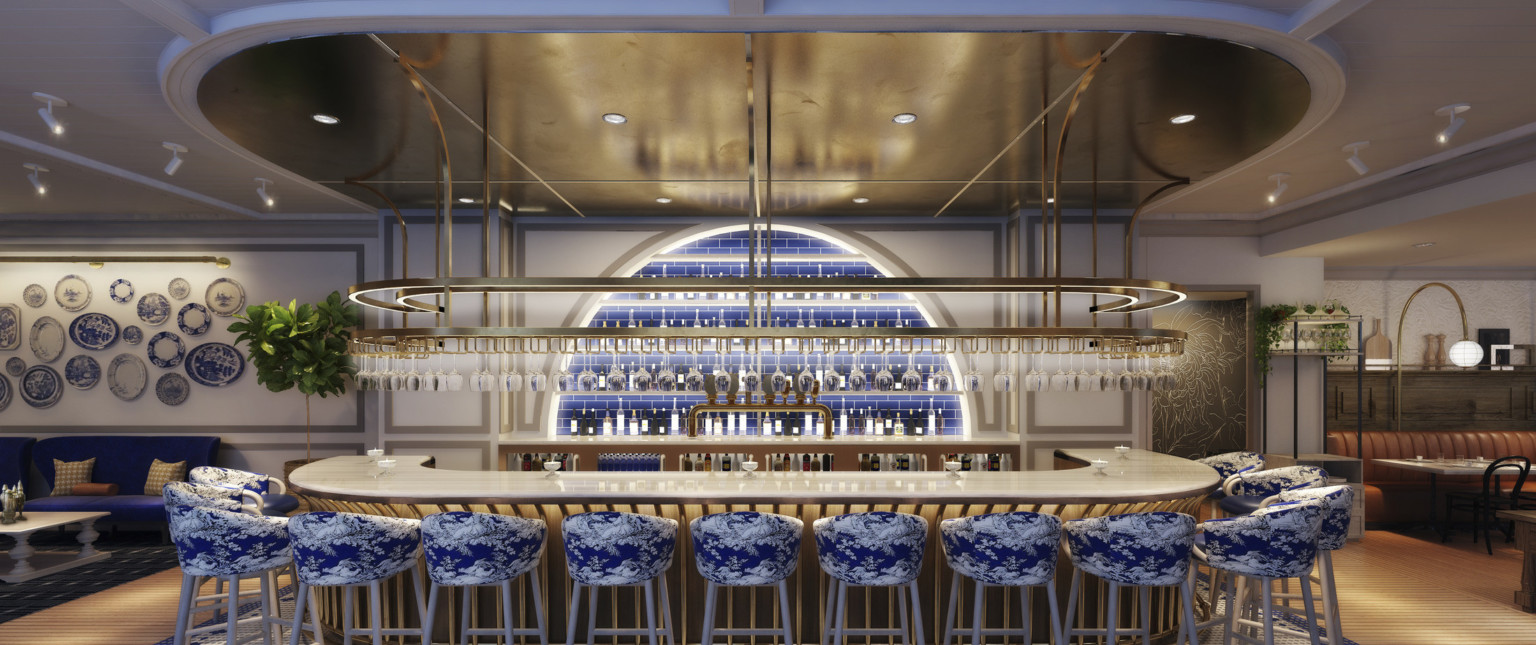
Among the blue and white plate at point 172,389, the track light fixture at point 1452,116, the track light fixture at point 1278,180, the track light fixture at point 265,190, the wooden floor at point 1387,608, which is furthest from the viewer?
the blue and white plate at point 172,389

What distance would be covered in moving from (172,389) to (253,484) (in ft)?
12.3

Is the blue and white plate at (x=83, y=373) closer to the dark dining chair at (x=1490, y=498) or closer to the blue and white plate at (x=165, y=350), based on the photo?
the blue and white plate at (x=165, y=350)

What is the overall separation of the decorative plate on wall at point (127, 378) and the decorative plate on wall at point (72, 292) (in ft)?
2.31

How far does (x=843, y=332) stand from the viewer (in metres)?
4.20

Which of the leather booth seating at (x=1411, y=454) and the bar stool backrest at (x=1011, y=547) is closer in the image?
the bar stool backrest at (x=1011, y=547)

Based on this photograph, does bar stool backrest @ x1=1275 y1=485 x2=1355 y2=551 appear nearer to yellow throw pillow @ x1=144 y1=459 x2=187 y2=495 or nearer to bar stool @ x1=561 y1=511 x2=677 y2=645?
bar stool @ x1=561 y1=511 x2=677 y2=645

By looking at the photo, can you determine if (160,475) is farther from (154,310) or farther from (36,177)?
(36,177)

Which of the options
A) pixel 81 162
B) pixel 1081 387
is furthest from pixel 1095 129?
pixel 81 162

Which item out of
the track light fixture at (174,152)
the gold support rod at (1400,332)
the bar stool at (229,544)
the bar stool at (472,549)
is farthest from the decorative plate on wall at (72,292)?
the gold support rod at (1400,332)

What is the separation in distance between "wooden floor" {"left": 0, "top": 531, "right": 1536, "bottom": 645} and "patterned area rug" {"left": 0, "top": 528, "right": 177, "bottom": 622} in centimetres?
18

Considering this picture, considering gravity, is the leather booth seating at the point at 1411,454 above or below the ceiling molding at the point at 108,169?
below

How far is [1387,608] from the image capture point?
513 cm

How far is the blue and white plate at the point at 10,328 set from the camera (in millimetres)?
7352

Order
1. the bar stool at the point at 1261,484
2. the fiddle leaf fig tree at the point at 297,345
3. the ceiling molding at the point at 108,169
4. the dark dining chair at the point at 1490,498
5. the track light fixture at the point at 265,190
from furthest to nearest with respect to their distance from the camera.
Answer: the dark dining chair at the point at 1490,498
the fiddle leaf fig tree at the point at 297,345
the track light fixture at the point at 265,190
the ceiling molding at the point at 108,169
the bar stool at the point at 1261,484
